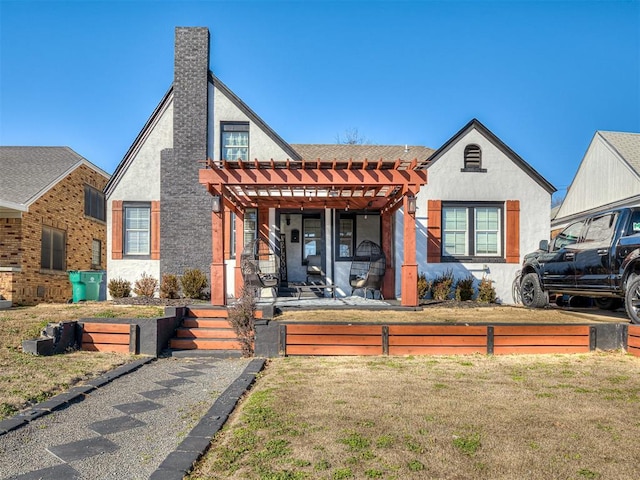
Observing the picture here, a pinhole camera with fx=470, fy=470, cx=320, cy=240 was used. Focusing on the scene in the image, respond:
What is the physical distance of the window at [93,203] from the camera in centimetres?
1939

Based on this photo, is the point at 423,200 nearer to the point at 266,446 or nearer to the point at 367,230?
the point at 367,230

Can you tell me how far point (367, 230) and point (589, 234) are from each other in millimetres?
6552

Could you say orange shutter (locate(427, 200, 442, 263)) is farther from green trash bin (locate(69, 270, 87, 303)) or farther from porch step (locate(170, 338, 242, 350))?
green trash bin (locate(69, 270, 87, 303))

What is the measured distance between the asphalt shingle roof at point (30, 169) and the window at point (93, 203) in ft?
4.74

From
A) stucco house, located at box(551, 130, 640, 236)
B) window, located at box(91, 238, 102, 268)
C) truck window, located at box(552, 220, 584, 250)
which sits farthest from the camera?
window, located at box(91, 238, 102, 268)

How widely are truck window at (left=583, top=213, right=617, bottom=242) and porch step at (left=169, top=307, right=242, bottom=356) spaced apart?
6475 mm

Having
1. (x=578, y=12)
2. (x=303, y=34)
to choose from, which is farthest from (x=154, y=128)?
Answer: (x=578, y=12)

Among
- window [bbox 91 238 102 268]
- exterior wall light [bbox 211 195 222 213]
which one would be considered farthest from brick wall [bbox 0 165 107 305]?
exterior wall light [bbox 211 195 222 213]

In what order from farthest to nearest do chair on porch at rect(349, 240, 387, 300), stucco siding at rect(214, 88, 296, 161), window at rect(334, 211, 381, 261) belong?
1. window at rect(334, 211, 381, 261)
2. stucco siding at rect(214, 88, 296, 161)
3. chair on porch at rect(349, 240, 387, 300)

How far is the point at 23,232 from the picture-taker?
558 inches

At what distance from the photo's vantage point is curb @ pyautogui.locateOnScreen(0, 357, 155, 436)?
4020 mm

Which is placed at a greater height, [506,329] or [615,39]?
[615,39]

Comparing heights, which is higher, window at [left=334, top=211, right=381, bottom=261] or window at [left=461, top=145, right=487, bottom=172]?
window at [left=461, top=145, right=487, bottom=172]

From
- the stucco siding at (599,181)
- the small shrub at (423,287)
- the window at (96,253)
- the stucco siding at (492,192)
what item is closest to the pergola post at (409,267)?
the small shrub at (423,287)
